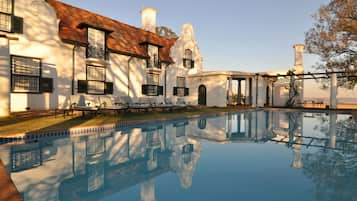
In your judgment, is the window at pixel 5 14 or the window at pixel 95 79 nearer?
the window at pixel 5 14

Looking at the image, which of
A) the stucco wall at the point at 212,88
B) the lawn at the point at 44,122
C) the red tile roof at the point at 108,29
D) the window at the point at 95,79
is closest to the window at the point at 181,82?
the stucco wall at the point at 212,88

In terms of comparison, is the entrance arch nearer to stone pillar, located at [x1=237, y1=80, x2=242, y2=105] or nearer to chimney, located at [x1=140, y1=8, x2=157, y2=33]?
stone pillar, located at [x1=237, y1=80, x2=242, y2=105]

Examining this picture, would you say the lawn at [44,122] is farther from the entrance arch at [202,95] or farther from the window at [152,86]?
the entrance arch at [202,95]

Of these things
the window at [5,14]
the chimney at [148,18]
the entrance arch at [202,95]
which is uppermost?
the chimney at [148,18]

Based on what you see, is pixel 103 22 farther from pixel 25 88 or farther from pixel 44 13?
pixel 25 88

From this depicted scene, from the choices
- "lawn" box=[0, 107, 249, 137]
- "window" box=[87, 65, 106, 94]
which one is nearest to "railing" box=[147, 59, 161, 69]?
"window" box=[87, 65, 106, 94]

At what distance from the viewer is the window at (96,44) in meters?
14.2

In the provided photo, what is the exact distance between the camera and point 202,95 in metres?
24.0

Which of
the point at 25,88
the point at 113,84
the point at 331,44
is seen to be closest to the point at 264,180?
the point at 25,88

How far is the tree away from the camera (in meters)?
14.2

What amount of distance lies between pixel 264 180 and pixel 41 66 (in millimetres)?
13366

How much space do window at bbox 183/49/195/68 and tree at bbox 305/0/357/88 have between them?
1212 centimetres

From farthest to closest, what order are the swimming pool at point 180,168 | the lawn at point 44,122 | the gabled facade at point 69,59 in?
the gabled facade at point 69,59
the lawn at point 44,122
the swimming pool at point 180,168

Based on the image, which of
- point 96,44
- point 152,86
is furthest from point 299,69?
point 96,44
